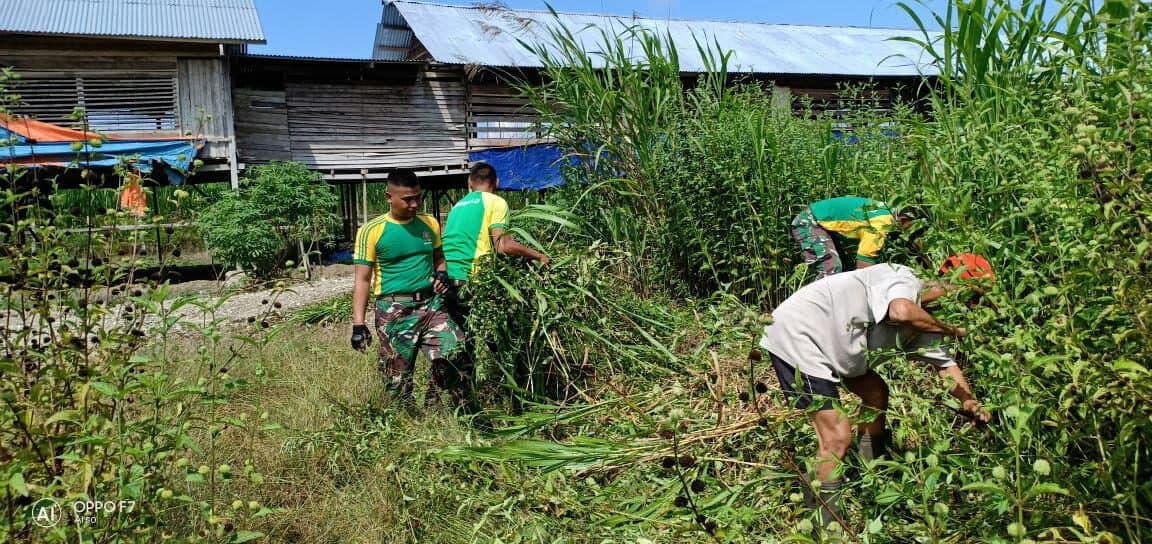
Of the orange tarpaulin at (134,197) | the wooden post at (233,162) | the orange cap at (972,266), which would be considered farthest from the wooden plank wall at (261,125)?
the orange cap at (972,266)

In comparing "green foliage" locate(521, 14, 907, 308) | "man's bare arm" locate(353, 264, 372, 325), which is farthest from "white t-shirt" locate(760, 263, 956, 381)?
"man's bare arm" locate(353, 264, 372, 325)

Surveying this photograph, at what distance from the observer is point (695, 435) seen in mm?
3234

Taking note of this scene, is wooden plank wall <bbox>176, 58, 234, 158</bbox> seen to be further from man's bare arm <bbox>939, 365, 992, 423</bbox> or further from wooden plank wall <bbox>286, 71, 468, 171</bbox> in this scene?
man's bare arm <bbox>939, 365, 992, 423</bbox>

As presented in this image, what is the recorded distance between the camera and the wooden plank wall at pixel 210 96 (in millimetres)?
13477

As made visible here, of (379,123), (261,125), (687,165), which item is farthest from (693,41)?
(687,165)

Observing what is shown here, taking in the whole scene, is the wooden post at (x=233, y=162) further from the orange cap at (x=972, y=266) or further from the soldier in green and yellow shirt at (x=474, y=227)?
the orange cap at (x=972, y=266)

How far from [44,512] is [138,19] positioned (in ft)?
44.6

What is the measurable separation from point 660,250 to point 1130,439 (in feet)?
12.0

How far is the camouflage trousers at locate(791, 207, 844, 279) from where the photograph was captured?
470cm

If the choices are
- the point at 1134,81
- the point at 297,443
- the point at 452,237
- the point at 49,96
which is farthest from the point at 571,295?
the point at 49,96

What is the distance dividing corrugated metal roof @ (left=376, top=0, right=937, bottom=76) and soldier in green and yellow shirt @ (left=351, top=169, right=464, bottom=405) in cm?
1009

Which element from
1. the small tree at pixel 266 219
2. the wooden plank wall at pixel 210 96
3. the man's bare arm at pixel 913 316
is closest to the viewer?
the man's bare arm at pixel 913 316

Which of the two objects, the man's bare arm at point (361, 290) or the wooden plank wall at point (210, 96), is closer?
the man's bare arm at point (361, 290)

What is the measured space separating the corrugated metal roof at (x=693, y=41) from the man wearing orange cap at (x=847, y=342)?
1162 centimetres
